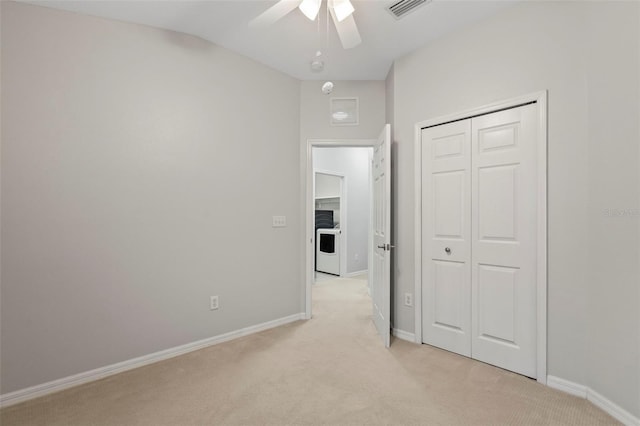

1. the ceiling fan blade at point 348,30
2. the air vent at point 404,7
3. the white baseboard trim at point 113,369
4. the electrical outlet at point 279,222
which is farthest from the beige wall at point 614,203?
the white baseboard trim at point 113,369

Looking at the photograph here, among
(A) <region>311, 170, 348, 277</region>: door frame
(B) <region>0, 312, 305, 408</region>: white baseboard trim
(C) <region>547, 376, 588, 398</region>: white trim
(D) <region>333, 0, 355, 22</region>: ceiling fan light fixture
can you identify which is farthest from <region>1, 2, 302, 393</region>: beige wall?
(A) <region>311, 170, 348, 277</region>: door frame

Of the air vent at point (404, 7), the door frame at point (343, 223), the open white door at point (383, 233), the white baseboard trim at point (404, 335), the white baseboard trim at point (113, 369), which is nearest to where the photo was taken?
the white baseboard trim at point (113, 369)

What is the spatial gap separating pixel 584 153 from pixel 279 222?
2.52 m

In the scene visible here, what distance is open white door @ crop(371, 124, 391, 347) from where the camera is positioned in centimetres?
273

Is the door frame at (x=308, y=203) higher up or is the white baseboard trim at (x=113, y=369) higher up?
the door frame at (x=308, y=203)

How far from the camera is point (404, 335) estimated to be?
9.60 feet

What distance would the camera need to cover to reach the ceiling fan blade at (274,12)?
1.84 meters

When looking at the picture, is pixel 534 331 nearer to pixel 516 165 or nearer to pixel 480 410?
pixel 480 410

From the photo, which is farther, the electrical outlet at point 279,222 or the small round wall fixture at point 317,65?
the electrical outlet at point 279,222

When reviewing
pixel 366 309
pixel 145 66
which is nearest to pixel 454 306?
pixel 366 309

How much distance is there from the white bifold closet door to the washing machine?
3.29 m

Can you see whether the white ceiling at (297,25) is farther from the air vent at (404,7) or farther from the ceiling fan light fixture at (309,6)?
the ceiling fan light fixture at (309,6)

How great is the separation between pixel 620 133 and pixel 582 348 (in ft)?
4.35

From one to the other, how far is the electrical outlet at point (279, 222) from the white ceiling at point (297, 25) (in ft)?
5.08
